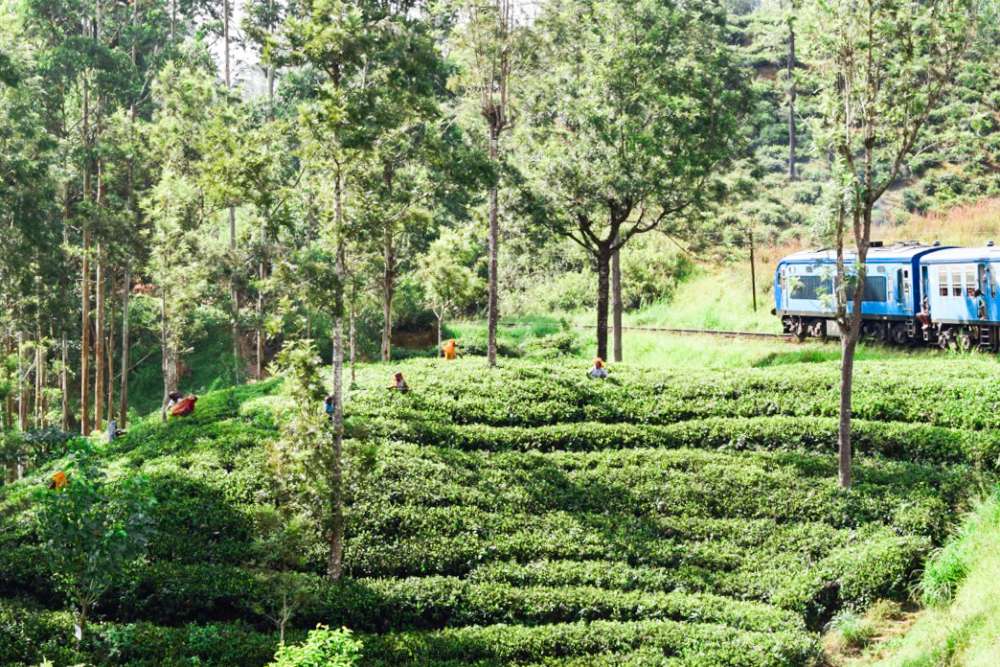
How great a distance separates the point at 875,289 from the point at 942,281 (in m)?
2.62

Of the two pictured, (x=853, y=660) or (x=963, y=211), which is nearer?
(x=853, y=660)

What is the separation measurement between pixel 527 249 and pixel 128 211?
45.5ft

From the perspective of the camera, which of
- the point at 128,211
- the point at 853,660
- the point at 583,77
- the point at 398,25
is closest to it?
the point at 853,660

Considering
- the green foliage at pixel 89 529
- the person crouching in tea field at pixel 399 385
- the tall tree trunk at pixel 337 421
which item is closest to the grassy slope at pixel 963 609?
the tall tree trunk at pixel 337 421

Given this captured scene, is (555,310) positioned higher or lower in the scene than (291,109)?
lower

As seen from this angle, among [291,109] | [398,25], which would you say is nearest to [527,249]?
[398,25]

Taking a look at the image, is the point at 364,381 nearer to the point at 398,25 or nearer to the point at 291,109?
the point at 398,25

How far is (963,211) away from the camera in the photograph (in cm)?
4675

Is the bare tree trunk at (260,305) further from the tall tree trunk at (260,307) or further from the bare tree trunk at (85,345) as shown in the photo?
the bare tree trunk at (85,345)

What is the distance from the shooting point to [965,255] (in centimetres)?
2705

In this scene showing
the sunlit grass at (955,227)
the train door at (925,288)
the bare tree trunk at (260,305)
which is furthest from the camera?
the sunlit grass at (955,227)

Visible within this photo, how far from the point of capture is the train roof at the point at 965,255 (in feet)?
86.3

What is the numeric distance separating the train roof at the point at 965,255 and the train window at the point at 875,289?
1.84m

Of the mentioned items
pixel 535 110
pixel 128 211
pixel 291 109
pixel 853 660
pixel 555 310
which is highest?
pixel 291 109
